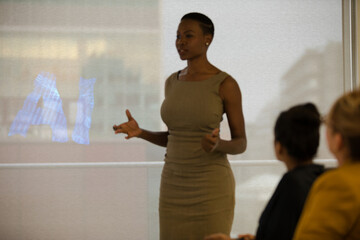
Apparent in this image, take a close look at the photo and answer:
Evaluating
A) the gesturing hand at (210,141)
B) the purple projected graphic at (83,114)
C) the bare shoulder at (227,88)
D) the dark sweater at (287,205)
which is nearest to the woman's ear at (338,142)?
the dark sweater at (287,205)

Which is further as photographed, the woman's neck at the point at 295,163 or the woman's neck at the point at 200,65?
the woman's neck at the point at 200,65

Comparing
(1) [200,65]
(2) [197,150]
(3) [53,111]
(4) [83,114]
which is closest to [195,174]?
(2) [197,150]

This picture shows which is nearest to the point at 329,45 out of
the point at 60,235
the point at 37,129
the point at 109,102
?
the point at 109,102

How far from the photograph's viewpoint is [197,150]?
6.49 ft

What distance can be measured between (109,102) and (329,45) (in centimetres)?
199

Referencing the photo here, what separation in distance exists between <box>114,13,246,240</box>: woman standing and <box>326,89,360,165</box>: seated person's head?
89 centimetres

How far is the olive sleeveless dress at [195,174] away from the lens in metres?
1.98

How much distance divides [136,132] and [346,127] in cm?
128

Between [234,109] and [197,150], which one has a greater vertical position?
[234,109]

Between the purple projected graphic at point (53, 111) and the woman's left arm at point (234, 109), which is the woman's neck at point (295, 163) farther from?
the purple projected graphic at point (53, 111)

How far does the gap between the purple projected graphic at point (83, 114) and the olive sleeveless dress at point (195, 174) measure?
1.56 meters

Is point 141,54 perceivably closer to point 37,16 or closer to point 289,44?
point 37,16

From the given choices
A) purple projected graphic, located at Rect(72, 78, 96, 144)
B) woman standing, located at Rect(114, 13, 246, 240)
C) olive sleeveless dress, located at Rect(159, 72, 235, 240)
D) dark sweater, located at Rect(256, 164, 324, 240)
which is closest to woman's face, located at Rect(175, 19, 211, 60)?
woman standing, located at Rect(114, 13, 246, 240)

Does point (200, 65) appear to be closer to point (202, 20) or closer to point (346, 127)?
point (202, 20)
